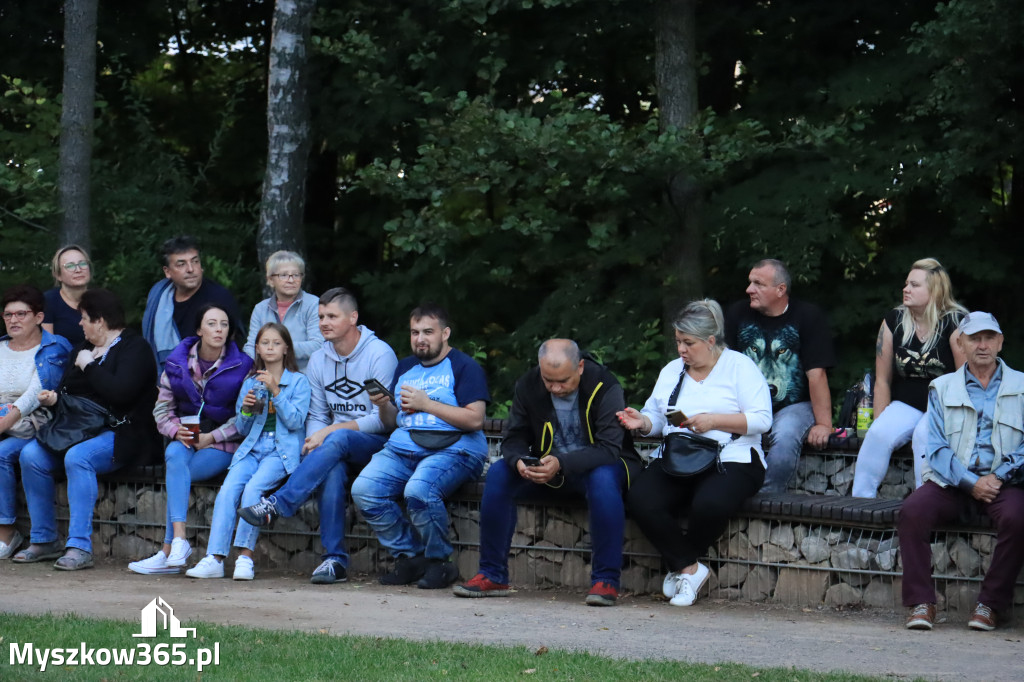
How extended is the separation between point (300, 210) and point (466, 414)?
16.7ft

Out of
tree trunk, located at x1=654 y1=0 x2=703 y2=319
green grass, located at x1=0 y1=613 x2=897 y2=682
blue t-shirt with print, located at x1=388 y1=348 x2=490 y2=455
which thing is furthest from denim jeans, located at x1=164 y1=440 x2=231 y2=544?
tree trunk, located at x1=654 y1=0 x2=703 y2=319

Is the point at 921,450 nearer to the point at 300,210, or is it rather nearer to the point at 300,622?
the point at 300,622

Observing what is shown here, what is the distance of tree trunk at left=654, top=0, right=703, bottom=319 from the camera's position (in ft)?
35.9

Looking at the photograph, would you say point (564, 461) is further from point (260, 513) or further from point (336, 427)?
point (260, 513)

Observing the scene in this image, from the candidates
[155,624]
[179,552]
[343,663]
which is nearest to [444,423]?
[179,552]

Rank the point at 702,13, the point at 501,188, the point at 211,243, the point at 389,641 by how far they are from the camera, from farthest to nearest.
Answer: the point at 211,243 < the point at 702,13 < the point at 501,188 < the point at 389,641

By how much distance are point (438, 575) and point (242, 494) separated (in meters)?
1.24

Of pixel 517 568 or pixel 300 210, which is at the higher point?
pixel 300 210

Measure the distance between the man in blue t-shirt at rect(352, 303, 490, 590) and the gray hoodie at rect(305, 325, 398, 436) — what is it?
0.27 metres

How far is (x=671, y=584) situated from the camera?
22.6ft

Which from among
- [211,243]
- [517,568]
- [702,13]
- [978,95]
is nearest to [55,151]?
[211,243]

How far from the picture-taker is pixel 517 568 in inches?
293

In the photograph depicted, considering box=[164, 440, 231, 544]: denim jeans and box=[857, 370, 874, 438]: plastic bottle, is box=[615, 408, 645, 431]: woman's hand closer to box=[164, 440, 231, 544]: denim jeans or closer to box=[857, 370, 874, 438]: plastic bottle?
box=[857, 370, 874, 438]: plastic bottle

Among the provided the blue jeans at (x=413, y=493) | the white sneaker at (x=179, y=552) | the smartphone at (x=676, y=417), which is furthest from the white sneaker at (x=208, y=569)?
the smartphone at (x=676, y=417)
